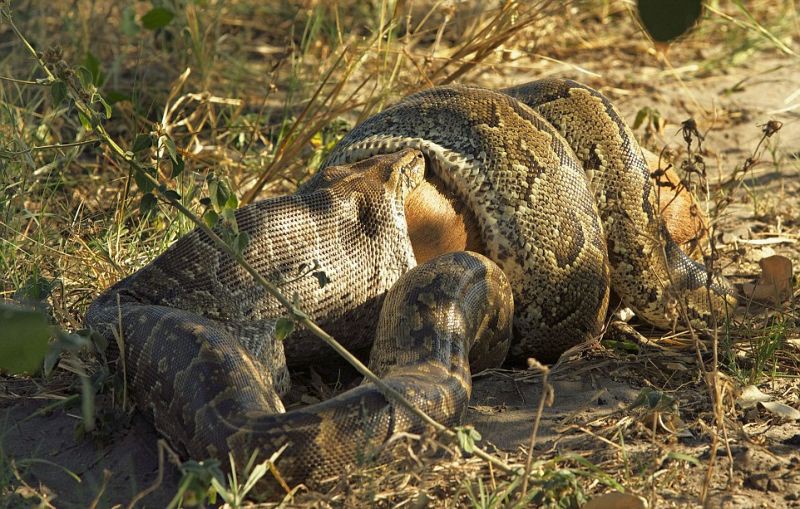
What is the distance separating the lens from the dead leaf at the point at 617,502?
3.07m

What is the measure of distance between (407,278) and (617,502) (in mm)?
1500

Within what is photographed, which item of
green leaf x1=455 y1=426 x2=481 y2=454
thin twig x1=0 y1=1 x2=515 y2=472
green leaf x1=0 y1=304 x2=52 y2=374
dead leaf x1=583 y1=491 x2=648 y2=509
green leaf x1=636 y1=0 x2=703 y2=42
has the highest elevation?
green leaf x1=636 y1=0 x2=703 y2=42

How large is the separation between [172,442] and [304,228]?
1172 millimetres

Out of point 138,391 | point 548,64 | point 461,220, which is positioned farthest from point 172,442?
point 548,64

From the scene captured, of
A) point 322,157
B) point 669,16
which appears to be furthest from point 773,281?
point 669,16

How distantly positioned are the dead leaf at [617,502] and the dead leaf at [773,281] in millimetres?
2394

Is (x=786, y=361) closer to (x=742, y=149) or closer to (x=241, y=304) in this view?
(x=241, y=304)

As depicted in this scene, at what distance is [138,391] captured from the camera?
3666 mm

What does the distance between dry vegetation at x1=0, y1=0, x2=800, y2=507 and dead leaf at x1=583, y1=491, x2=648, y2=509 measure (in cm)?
9

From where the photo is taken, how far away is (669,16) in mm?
1277

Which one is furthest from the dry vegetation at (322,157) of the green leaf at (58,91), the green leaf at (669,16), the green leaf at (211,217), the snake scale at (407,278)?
the green leaf at (669,16)

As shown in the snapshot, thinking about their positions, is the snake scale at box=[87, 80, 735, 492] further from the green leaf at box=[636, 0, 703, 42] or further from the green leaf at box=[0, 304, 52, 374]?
the green leaf at box=[636, 0, 703, 42]

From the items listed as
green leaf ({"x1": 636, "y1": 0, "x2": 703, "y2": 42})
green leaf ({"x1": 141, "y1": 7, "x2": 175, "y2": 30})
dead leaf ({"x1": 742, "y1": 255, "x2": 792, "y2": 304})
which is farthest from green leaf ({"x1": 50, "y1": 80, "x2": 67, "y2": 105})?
dead leaf ({"x1": 742, "y1": 255, "x2": 792, "y2": 304})

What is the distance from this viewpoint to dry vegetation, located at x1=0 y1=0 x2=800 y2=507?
337 cm
